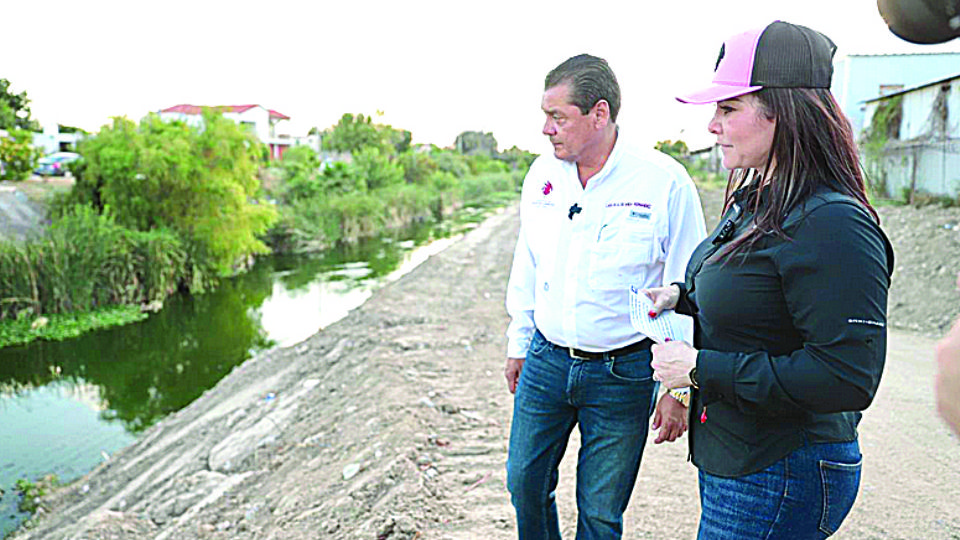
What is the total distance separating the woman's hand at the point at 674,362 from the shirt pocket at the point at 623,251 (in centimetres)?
61

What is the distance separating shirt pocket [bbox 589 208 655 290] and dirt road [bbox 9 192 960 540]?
158 cm

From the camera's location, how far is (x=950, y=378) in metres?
0.93

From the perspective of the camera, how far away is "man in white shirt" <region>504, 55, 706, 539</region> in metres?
2.47

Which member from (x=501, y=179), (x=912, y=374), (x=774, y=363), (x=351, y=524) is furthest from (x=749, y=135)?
(x=501, y=179)

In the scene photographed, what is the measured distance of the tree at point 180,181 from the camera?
19750 mm

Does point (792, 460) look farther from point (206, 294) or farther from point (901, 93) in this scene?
point (901, 93)

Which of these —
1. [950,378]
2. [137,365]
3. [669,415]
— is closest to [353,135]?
[137,365]

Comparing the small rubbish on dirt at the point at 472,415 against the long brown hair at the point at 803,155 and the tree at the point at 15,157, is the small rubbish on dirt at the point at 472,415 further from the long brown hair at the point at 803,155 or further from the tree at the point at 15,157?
the tree at the point at 15,157

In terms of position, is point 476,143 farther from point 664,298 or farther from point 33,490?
point 664,298

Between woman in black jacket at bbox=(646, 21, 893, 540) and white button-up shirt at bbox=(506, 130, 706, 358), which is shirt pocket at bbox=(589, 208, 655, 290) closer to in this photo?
white button-up shirt at bbox=(506, 130, 706, 358)

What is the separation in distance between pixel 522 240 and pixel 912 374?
551cm

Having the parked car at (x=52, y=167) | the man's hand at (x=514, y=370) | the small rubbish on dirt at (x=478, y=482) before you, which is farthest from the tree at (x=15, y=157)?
the man's hand at (x=514, y=370)

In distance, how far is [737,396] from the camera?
66.7 inches

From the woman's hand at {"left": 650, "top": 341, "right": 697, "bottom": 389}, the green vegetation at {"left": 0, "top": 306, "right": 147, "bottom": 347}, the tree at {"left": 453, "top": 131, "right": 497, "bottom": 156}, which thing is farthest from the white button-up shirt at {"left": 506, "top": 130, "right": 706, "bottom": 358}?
the tree at {"left": 453, "top": 131, "right": 497, "bottom": 156}
